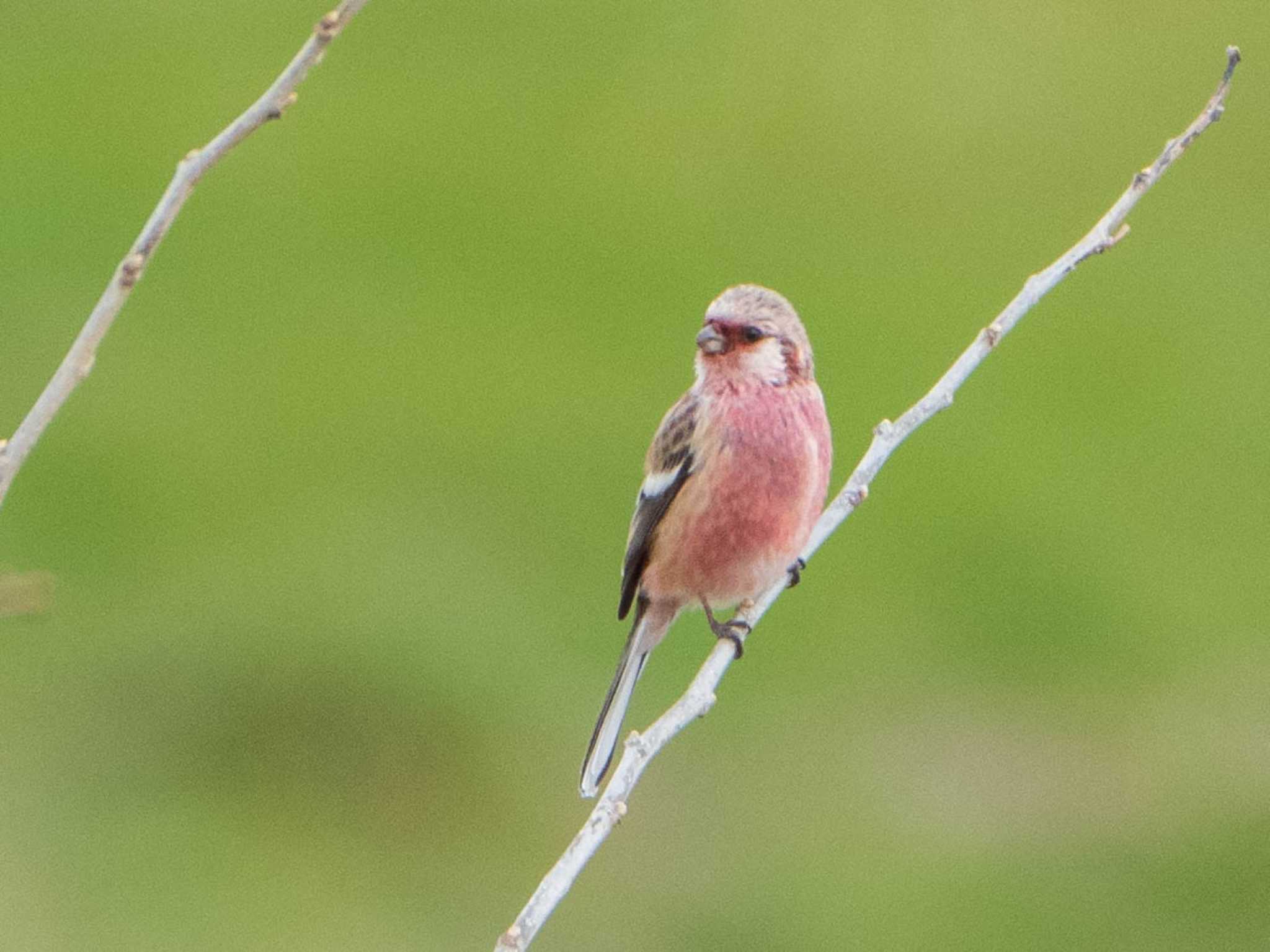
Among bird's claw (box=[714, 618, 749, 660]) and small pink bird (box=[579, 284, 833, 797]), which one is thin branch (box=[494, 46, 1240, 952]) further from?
small pink bird (box=[579, 284, 833, 797])

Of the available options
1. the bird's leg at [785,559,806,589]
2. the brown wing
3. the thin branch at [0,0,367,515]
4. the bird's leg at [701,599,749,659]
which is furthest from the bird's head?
the thin branch at [0,0,367,515]

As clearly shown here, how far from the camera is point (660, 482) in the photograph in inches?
193

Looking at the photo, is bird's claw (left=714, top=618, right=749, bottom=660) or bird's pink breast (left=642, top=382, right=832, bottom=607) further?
bird's pink breast (left=642, top=382, right=832, bottom=607)

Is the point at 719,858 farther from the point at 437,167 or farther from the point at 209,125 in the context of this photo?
the point at 209,125

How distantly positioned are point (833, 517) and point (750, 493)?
2.14ft

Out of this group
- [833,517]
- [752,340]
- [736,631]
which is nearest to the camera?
[833,517]

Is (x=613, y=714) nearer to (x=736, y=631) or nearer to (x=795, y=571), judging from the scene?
(x=736, y=631)

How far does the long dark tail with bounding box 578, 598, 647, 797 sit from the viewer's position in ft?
14.6

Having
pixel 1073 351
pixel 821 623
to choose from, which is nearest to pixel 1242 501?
pixel 1073 351

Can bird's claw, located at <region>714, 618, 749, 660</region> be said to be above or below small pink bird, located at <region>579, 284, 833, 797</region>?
below

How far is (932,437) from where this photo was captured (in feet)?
28.1

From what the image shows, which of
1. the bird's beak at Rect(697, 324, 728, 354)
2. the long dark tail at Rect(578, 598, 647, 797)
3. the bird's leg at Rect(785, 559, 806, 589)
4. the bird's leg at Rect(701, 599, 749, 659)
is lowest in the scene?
the long dark tail at Rect(578, 598, 647, 797)

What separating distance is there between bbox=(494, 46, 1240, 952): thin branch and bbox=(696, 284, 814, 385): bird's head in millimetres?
455

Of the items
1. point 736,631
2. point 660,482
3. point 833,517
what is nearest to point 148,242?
point 833,517
